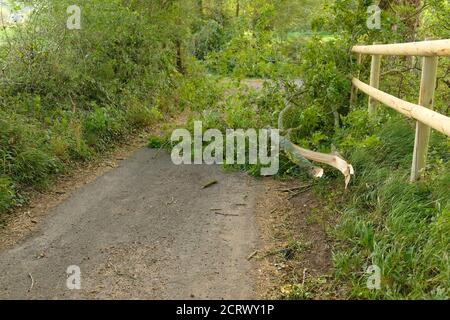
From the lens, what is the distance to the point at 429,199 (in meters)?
3.75

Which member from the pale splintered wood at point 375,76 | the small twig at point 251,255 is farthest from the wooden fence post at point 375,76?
the small twig at point 251,255

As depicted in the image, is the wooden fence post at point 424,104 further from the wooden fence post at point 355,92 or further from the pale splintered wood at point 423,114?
the wooden fence post at point 355,92

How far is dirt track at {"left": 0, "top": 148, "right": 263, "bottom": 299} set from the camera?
3.68 meters

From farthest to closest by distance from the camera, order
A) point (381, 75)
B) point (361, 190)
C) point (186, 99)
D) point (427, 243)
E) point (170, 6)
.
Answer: point (170, 6), point (186, 99), point (381, 75), point (361, 190), point (427, 243)

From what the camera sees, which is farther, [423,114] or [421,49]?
[421,49]

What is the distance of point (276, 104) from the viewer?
23.7 ft

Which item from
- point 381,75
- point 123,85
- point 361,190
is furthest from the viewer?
point 123,85

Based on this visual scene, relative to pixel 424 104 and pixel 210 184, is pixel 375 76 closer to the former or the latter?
pixel 424 104

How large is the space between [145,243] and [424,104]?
2.88 m

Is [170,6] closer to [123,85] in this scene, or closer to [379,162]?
[123,85]

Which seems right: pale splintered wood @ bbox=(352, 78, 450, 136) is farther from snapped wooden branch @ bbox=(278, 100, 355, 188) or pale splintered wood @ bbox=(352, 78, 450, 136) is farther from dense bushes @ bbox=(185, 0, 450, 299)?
snapped wooden branch @ bbox=(278, 100, 355, 188)

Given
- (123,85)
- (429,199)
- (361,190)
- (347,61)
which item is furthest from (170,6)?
(429,199)

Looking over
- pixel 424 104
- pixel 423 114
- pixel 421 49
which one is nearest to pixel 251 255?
pixel 423 114

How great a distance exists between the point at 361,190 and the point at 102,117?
5187mm
